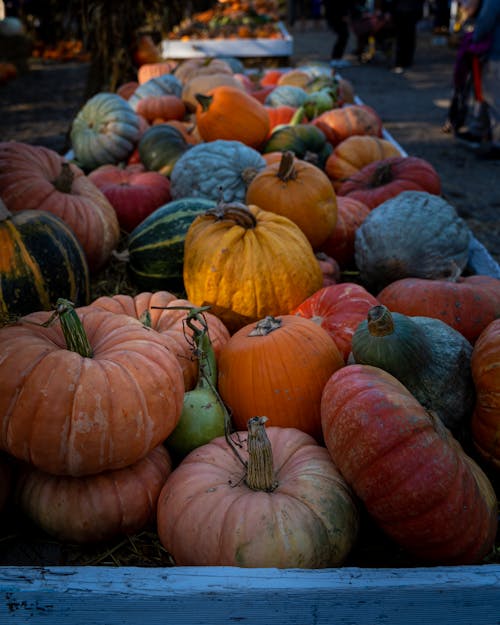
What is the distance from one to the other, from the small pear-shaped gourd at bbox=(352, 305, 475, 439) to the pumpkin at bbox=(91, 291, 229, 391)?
25.7 inches

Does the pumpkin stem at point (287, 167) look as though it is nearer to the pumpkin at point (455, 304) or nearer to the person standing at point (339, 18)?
the pumpkin at point (455, 304)

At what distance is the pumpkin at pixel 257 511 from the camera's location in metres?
1.61

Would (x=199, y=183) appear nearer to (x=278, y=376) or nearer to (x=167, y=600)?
(x=278, y=376)

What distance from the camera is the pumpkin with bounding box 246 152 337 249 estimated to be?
321 centimetres

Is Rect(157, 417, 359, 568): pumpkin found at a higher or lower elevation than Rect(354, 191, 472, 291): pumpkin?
lower

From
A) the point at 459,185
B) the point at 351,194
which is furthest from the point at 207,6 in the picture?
the point at 351,194

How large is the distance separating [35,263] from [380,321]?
148 centimetres

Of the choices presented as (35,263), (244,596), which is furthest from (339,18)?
(244,596)

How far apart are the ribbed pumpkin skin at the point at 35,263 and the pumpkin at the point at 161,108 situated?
3305 mm

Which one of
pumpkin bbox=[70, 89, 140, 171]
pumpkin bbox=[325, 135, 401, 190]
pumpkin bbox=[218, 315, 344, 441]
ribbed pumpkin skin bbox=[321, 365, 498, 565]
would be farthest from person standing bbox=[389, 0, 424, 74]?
ribbed pumpkin skin bbox=[321, 365, 498, 565]

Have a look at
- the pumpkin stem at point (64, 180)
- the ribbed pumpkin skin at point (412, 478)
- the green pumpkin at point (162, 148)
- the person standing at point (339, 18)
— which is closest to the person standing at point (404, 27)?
the person standing at point (339, 18)

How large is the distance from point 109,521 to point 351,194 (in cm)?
286

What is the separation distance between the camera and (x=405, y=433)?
5.41 ft

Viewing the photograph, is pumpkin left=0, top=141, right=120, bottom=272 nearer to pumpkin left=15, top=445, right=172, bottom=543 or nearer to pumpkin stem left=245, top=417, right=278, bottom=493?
pumpkin left=15, top=445, right=172, bottom=543
